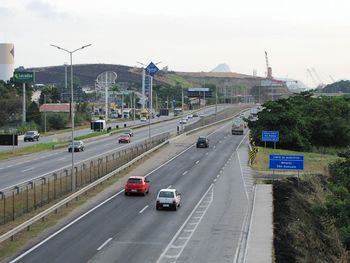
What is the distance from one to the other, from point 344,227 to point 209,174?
99.1ft

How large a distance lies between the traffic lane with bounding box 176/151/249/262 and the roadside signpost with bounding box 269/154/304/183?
331 cm

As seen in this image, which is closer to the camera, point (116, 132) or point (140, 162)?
point (140, 162)

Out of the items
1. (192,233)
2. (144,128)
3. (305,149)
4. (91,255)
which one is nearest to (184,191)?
(192,233)

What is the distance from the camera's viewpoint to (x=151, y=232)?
110 feet

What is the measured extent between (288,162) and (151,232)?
24167mm

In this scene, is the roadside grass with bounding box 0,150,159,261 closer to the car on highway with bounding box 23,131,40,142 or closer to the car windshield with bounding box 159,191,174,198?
the car windshield with bounding box 159,191,174,198

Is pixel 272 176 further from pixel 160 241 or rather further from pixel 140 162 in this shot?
pixel 160 241

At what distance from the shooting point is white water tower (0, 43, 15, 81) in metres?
183

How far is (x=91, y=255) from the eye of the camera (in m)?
27.7

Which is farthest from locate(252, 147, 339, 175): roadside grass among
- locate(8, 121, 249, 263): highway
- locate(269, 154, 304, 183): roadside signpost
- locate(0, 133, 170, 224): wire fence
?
locate(0, 133, 170, 224): wire fence

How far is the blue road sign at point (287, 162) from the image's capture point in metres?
54.5

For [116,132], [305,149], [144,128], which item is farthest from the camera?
[144,128]

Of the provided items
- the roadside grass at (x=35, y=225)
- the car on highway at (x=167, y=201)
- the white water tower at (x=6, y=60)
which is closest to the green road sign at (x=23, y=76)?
the white water tower at (x=6, y=60)

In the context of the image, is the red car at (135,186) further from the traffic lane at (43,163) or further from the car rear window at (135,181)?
the traffic lane at (43,163)
